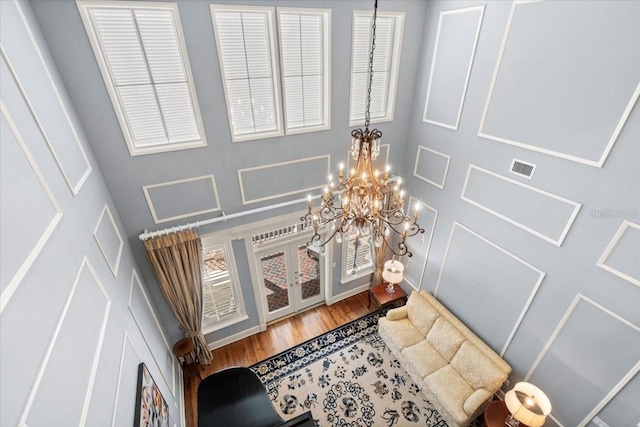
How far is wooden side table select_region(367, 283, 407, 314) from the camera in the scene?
5.83 meters

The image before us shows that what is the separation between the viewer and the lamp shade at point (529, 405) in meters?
3.46

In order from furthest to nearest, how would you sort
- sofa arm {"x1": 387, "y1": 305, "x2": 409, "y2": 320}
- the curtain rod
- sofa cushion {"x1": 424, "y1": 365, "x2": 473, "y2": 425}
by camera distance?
1. sofa arm {"x1": 387, "y1": 305, "x2": 409, "y2": 320}
2. sofa cushion {"x1": 424, "y1": 365, "x2": 473, "y2": 425}
3. the curtain rod

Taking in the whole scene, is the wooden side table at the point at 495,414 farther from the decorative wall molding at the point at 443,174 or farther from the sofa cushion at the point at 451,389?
the decorative wall molding at the point at 443,174

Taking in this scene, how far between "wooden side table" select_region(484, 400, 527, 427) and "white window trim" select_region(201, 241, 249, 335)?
3900mm

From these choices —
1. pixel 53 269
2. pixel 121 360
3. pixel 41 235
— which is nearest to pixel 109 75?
pixel 41 235

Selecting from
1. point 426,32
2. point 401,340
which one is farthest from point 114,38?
point 401,340

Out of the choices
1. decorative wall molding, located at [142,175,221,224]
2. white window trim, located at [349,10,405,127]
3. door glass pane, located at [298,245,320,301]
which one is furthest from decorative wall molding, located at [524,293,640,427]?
decorative wall molding, located at [142,175,221,224]

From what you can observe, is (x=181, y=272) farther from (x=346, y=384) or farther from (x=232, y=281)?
(x=346, y=384)

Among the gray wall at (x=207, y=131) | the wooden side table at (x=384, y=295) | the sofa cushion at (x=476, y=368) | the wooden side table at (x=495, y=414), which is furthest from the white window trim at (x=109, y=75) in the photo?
the wooden side table at (x=495, y=414)

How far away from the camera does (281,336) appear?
220 inches

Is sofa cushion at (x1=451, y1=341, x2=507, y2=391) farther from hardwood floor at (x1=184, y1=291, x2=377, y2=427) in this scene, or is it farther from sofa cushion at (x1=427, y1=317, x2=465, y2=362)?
hardwood floor at (x1=184, y1=291, x2=377, y2=427)

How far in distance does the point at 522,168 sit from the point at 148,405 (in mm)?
4785

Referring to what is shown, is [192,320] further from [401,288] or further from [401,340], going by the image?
[401,288]

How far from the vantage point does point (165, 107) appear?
355 cm
